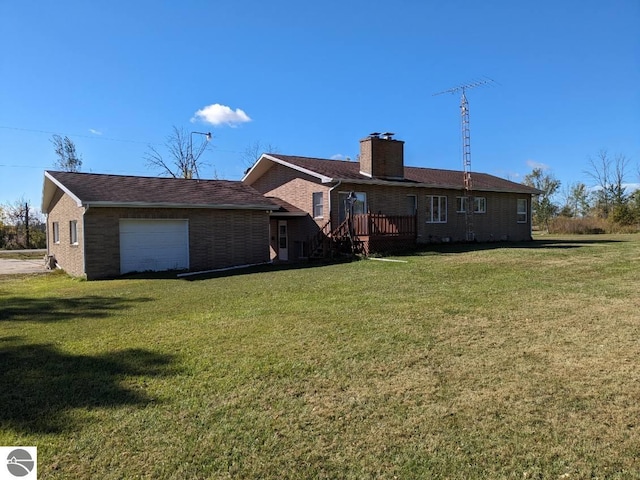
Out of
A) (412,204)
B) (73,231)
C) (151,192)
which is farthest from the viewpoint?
A: (412,204)

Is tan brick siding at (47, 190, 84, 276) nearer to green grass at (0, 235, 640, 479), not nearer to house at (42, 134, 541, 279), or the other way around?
house at (42, 134, 541, 279)

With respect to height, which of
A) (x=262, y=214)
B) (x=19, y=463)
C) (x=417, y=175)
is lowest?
(x=19, y=463)

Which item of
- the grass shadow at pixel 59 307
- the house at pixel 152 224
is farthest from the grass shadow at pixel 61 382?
the house at pixel 152 224

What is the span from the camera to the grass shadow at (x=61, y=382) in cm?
398

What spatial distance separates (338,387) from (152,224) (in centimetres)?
1347

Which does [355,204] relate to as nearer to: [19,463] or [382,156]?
[382,156]

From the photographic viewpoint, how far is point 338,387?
4406 millimetres

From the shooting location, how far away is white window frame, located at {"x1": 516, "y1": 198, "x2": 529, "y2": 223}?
87.7 ft

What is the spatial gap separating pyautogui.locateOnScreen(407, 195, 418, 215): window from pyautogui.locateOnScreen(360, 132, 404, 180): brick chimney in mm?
1036

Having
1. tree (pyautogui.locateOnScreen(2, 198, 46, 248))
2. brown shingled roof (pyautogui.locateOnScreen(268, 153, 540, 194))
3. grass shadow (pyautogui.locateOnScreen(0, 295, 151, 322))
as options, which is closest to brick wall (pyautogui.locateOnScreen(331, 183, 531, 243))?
brown shingled roof (pyautogui.locateOnScreen(268, 153, 540, 194))

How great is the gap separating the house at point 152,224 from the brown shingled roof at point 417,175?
2697 millimetres

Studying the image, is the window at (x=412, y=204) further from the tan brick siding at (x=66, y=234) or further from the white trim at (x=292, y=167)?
the tan brick siding at (x=66, y=234)

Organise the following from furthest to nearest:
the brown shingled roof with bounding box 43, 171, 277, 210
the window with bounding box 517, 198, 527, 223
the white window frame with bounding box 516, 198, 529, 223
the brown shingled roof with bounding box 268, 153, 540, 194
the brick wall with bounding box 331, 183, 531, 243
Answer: the window with bounding box 517, 198, 527, 223, the white window frame with bounding box 516, 198, 529, 223, the brick wall with bounding box 331, 183, 531, 243, the brown shingled roof with bounding box 268, 153, 540, 194, the brown shingled roof with bounding box 43, 171, 277, 210

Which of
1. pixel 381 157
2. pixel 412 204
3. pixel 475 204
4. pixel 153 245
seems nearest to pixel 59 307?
pixel 153 245
